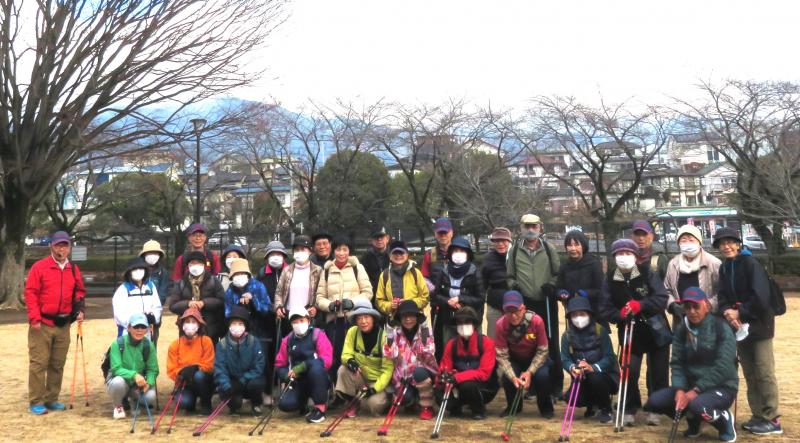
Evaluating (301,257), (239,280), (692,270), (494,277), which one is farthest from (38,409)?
(692,270)

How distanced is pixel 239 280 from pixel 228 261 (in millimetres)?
641

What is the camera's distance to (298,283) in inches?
236

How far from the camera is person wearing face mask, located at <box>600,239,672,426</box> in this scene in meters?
4.91

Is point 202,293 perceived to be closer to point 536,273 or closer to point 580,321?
point 536,273

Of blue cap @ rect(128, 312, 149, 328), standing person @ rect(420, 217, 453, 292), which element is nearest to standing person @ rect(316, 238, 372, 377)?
standing person @ rect(420, 217, 453, 292)

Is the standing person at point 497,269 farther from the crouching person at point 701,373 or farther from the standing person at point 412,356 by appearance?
the crouching person at point 701,373

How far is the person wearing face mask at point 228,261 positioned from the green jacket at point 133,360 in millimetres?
906

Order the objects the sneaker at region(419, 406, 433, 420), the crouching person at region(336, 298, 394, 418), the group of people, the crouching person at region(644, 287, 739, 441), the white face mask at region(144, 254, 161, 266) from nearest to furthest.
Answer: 1. the crouching person at region(644, 287, 739, 441)
2. the group of people
3. the sneaker at region(419, 406, 433, 420)
4. the crouching person at region(336, 298, 394, 418)
5. the white face mask at region(144, 254, 161, 266)

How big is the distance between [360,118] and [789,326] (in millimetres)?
18557

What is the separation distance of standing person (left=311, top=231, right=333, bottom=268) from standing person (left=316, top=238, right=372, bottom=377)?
0.30 m

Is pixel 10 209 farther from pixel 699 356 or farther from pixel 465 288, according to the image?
pixel 699 356

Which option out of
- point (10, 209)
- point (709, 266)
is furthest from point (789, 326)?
point (10, 209)

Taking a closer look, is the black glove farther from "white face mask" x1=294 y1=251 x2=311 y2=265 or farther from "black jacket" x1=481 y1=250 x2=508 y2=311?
"black jacket" x1=481 y1=250 x2=508 y2=311

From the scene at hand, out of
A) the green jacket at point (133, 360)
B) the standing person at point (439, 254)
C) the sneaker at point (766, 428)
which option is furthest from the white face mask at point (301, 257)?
the sneaker at point (766, 428)
